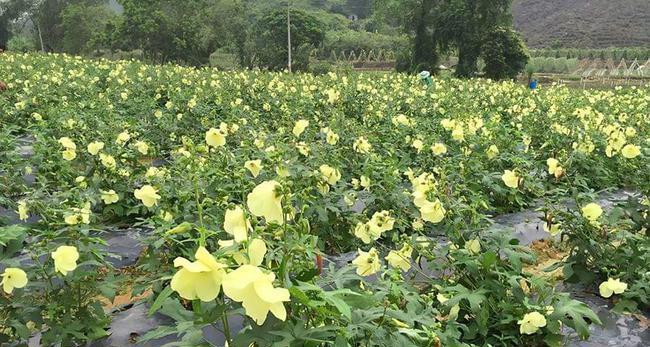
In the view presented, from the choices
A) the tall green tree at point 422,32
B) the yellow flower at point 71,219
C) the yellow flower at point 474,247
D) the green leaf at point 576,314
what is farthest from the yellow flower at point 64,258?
the tall green tree at point 422,32

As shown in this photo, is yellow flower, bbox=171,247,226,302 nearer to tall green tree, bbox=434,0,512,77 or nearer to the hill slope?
tall green tree, bbox=434,0,512,77

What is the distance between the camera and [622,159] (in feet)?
16.9

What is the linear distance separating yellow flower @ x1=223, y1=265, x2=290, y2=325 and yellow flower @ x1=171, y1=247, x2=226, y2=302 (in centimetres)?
2

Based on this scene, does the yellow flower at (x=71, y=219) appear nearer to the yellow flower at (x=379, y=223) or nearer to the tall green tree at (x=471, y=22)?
the yellow flower at (x=379, y=223)

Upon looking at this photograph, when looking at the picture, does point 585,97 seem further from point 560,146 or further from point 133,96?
point 133,96

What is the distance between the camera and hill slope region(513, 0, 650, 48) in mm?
53250

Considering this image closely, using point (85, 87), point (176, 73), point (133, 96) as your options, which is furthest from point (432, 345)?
point (176, 73)

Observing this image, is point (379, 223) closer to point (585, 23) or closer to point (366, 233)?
point (366, 233)

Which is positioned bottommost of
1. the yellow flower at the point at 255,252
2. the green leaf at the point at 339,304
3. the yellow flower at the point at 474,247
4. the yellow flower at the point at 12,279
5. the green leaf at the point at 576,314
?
the green leaf at the point at 576,314

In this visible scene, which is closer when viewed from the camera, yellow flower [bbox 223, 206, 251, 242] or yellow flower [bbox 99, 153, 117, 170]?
A: yellow flower [bbox 223, 206, 251, 242]

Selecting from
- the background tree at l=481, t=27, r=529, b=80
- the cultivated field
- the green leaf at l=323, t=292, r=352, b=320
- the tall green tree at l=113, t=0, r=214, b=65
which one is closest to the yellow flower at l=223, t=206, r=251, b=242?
the cultivated field

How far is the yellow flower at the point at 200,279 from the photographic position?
109 cm

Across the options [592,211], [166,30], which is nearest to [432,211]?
[592,211]

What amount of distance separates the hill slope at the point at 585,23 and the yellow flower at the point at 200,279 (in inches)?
2263
